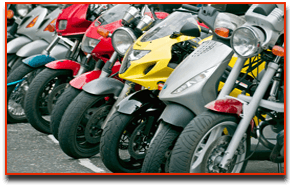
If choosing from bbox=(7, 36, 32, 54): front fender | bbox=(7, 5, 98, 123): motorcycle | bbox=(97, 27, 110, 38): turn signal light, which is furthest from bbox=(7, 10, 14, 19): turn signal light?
bbox=(97, 27, 110, 38): turn signal light

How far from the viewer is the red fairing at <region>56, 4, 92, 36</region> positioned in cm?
538

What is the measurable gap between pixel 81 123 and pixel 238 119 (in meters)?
1.68

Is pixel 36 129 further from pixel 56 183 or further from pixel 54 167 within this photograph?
pixel 56 183

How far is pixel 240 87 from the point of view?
3.77 meters

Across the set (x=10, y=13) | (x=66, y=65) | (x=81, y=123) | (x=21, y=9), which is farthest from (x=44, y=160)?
(x=21, y=9)

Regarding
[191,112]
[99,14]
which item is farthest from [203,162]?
[99,14]

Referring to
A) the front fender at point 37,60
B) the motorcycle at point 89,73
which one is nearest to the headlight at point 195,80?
the motorcycle at point 89,73

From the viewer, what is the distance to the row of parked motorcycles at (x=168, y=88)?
3230 mm

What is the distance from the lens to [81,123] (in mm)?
4520

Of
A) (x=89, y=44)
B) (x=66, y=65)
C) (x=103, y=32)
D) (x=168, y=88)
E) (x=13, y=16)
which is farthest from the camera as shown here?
(x=13, y=16)

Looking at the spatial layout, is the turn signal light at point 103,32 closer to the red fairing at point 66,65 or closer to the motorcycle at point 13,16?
the red fairing at point 66,65

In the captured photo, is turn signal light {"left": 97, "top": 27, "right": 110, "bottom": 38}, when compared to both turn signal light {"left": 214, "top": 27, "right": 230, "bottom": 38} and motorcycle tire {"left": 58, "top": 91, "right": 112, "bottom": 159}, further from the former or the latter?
turn signal light {"left": 214, "top": 27, "right": 230, "bottom": 38}

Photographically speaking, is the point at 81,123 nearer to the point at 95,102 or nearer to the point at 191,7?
the point at 95,102

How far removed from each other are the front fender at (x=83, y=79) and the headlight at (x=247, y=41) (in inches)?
71.5
